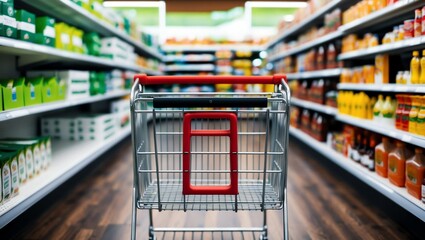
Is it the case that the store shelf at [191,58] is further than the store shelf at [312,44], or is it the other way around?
the store shelf at [191,58]

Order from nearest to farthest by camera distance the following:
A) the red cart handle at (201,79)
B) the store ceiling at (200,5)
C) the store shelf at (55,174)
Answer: the red cart handle at (201,79) → the store shelf at (55,174) → the store ceiling at (200,5)

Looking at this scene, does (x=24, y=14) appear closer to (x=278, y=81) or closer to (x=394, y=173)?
(x=278, y=81)

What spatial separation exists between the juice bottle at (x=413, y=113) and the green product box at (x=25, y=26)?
250 centimetres

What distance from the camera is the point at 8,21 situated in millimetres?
2203

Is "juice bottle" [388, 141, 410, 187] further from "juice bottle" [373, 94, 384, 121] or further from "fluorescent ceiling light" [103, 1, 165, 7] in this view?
"fluorescent ceiling light" [103, 1, 165, 7]

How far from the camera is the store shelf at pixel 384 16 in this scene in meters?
2.67

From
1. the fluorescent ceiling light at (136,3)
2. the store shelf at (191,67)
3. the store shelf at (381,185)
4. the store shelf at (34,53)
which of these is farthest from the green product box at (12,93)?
the fluorescent ceiling light at (136,3)

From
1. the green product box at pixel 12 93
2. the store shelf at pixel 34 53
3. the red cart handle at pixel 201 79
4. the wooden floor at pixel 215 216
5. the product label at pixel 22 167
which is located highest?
the store shelf at pixel 34 53

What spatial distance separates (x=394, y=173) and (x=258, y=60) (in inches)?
296

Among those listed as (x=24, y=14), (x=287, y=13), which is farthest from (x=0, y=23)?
(x=287, y=13)

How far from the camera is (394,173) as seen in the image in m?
2.66

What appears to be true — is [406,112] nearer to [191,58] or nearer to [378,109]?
[378,109]

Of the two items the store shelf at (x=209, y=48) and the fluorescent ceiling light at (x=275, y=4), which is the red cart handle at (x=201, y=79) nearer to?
the store shelf at (x=209, y=48)

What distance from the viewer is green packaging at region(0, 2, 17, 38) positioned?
2.15 metres
